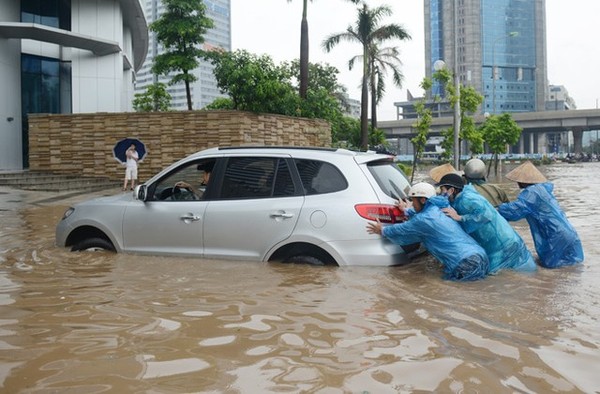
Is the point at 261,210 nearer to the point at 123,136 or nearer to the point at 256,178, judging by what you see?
the point at 256,178

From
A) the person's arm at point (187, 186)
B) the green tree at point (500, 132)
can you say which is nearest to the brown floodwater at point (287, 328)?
the person's arm at point (187, 186)

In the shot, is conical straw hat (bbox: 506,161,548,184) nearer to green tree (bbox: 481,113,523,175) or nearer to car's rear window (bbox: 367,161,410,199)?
car's rear window (bbox: 367,161,410,199)

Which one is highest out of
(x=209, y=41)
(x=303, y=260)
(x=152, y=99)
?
(x=209, y=41)

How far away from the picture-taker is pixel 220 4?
84.5 metres

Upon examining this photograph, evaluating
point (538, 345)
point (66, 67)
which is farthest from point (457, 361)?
point (66, 67)

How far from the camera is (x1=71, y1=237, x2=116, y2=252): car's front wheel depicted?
700cm

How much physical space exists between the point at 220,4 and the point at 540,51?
250 ft

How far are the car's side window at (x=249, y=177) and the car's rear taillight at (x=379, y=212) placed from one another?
876 millimetres

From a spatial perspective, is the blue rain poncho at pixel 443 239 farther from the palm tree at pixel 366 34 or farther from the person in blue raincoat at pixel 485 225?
the palm tree at pixel 366 34

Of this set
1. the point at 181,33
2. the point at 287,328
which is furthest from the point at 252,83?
the point at 287,328

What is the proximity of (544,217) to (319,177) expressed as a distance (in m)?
2.63

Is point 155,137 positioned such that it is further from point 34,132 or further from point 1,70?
point 1,70

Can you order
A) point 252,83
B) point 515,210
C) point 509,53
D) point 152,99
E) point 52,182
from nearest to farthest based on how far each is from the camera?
point 515,210 → point 52,182 → point 252,83 → point 152,99 → point 509,53

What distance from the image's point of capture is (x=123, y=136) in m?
22.2
